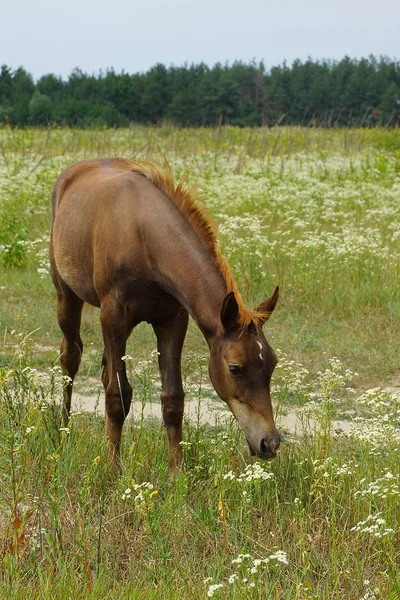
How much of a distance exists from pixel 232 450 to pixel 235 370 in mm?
587

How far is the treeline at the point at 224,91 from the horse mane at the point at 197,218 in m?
38.6

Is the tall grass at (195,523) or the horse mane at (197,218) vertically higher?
the horse mane at (197,218)

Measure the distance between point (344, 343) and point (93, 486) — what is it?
4074 mm

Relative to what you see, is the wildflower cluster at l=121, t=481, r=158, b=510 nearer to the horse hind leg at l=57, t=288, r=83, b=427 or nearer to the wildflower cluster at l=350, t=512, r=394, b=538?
the wildflower cluster at l=350, t=512, r=394, b=538

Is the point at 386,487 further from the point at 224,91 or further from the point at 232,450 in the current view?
the point at 224,91

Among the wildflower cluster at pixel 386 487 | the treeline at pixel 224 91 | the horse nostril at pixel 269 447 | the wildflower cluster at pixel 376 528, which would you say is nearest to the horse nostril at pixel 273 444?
the horse nostril at pixel 269 447

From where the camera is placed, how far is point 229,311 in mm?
3934

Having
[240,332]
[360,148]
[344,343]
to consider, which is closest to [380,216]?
[344,343]

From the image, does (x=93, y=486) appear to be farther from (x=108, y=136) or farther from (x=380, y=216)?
(x=108, y=136)

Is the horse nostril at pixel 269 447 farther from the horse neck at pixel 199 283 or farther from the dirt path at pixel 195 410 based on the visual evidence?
the dirt path at pixel 195 410

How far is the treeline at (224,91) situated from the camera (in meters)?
47.2

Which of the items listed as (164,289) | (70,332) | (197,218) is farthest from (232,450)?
(70,332)

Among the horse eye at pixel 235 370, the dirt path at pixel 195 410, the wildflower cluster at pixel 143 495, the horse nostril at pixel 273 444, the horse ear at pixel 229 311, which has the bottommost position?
the dirt path at pixel 195 410

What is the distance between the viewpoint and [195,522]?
384 cm
